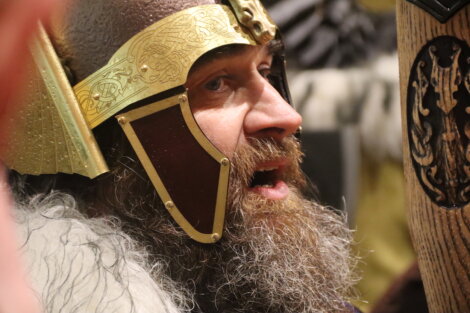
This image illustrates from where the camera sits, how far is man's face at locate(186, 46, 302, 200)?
118 centimetres

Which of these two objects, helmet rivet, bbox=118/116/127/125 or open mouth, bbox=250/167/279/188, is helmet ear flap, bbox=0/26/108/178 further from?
open mouth, bbox=250/167/279/188

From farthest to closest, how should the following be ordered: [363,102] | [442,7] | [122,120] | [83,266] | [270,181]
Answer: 1. [363,102]
2. [270,181]
3. [122,120]
4. [83,266]
5. [442,7]

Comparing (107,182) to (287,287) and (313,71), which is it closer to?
(287,287)

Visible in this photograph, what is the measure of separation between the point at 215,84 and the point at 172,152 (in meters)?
0.14

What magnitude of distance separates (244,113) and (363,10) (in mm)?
1596

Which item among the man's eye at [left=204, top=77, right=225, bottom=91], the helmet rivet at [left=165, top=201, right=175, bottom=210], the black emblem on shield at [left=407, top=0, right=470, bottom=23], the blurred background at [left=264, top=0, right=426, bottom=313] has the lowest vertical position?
the blurred background at [left=264, top=0, right=426, bottom=313]

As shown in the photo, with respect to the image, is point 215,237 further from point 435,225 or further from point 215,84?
point 435,225

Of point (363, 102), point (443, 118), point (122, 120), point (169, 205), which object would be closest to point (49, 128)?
point (122, 120)

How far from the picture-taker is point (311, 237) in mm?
1272

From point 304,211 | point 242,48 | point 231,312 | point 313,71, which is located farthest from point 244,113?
point 313,71

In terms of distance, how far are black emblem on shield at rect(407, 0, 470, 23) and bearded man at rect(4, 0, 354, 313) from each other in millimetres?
354

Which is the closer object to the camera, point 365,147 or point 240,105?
point 240,105

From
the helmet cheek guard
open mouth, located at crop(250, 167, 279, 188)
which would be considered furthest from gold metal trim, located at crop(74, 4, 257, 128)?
open mouth, located at crop(250, 167, 279, 188)

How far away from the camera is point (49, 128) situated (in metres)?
1.15
